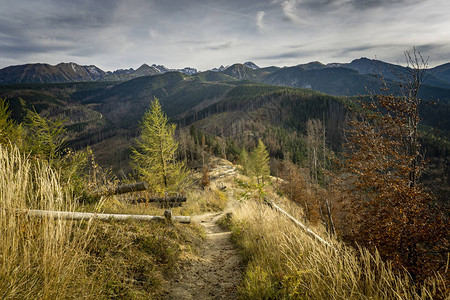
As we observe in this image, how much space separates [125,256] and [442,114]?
238356 mm

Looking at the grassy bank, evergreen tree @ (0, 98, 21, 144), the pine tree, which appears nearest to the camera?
the grassy bank

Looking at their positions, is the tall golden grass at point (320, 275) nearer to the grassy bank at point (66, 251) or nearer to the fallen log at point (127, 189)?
the grassy bank at point (66, 251)

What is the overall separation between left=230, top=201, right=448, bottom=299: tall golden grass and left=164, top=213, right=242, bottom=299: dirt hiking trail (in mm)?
448

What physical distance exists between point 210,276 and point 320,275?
2474 mm

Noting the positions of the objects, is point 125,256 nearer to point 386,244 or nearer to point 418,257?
point 386,244

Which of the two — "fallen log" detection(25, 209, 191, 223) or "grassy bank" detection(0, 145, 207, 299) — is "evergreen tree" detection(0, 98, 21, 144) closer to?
"grassy bank" detection(0, 145, 207, 299)

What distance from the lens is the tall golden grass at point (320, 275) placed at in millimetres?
2620

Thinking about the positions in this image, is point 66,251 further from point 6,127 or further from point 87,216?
point 6,127

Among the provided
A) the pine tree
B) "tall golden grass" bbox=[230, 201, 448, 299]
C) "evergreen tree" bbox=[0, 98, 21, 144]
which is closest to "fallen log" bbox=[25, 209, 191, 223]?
"tall golden grass" bbox=[230, 201, 448, 299]

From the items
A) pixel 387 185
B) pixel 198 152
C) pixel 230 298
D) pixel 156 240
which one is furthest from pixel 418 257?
pixel 198 152

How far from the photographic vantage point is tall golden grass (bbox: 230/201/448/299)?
2.62 metres

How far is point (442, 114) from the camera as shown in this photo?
16400 cm

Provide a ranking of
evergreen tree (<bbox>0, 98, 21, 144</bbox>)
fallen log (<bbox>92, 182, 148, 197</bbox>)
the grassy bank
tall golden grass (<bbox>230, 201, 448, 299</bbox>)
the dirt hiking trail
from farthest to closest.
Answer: evergreen tree (<bbox>0, 98, 21, 144</bbox>) < fallen log (<bbox>92, 182, 148, 197</bbox>) < the dirt hiking trail < tall golden grass (<bbox>230, 201, 448, 299</bbox>) < the grassy bank

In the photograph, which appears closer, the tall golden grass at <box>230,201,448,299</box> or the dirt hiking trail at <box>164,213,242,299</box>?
the tall golden grass at <box>230,201,448,299</box>
